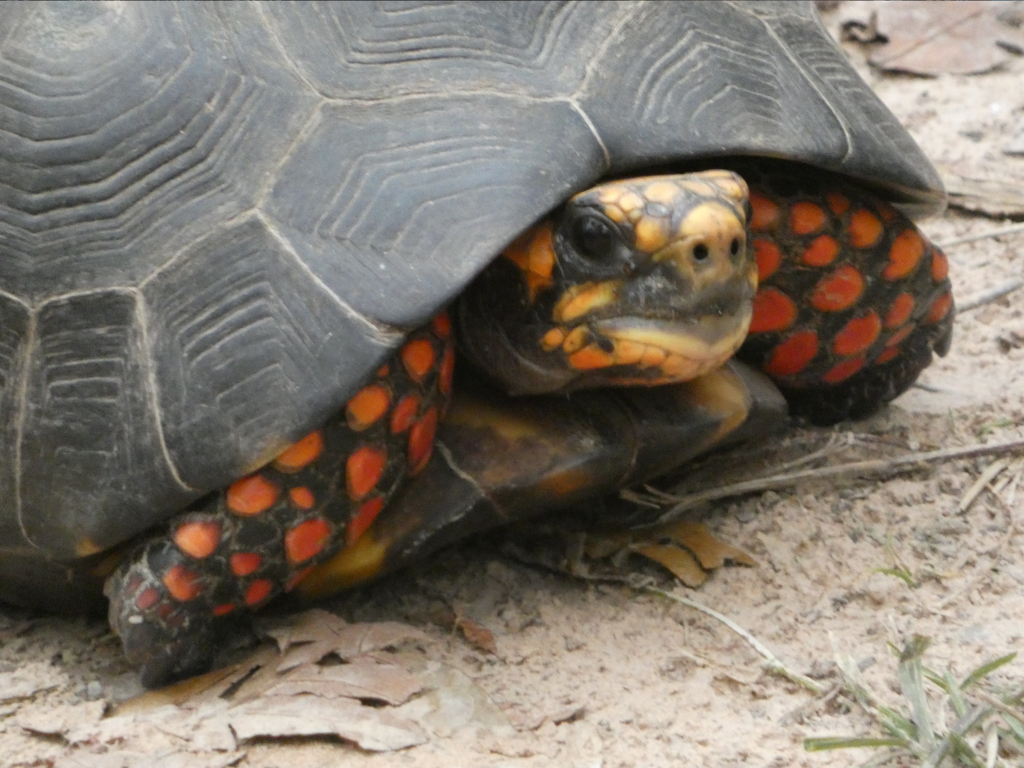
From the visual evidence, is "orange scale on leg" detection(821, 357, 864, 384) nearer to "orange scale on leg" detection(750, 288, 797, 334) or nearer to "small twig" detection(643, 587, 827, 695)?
"orange scale on leg" detection(750, 288, 797, 334)

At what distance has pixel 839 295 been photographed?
2934 mm

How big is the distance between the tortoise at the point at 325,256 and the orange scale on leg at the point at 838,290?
28 centimetres

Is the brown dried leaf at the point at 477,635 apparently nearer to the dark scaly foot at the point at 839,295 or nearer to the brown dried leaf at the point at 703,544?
the brown dried leaf at the point at 703,544

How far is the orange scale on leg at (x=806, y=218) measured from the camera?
9.15ft

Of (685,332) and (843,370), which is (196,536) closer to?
(685,332)

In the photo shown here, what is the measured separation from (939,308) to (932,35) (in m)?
2.36

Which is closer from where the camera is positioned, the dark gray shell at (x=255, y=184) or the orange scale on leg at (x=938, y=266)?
the dark gray shell at (x=255, y=184)

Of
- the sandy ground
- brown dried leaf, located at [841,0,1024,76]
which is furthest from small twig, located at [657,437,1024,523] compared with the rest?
brown dried leaf, located at [841,0,1024,76]

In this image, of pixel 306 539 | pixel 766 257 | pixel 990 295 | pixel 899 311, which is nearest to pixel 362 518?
pixel 306 539

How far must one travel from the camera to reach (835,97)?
2.73 m

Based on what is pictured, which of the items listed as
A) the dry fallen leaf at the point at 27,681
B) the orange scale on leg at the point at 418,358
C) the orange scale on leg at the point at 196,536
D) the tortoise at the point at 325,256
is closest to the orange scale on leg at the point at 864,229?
the tortoise at the point at 325,256

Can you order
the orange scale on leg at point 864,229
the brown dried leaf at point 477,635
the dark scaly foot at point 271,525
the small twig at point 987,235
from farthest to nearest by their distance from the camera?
the small twig at point 987,235, the orange scale on leg at point 864,229, the brown dried leaf at point 477,635, the dark scaly foot at point 271,525

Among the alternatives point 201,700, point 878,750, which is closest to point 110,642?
point 201,700

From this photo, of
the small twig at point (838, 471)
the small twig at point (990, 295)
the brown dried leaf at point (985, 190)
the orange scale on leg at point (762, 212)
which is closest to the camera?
the orange scale on leg at point (762, 212)
